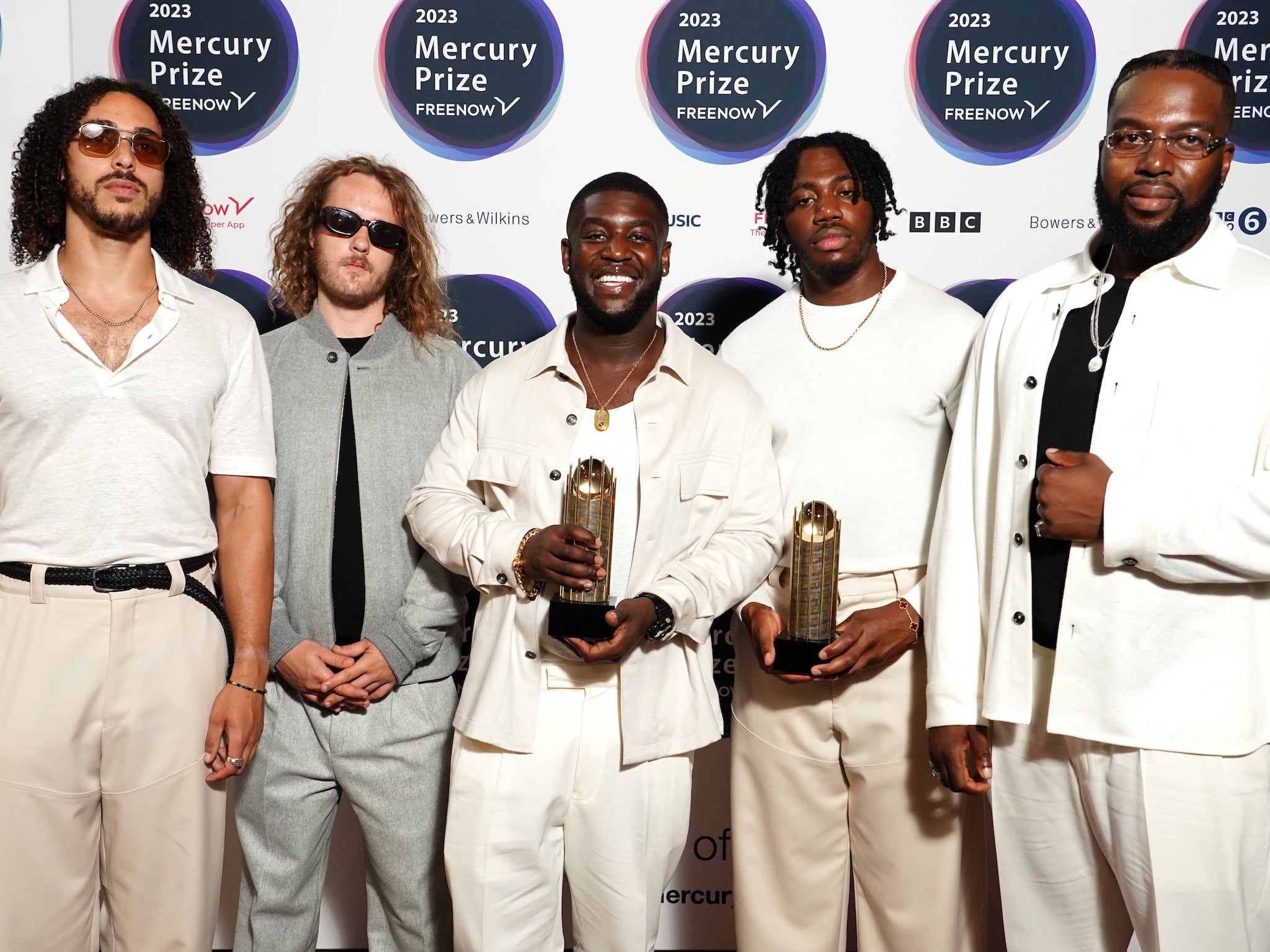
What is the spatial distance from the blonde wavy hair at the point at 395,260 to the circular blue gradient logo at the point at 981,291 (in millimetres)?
1741

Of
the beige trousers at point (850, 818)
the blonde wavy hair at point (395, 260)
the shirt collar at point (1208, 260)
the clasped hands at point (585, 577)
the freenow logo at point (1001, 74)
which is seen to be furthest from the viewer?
the freenow logo at point (1001, 74)

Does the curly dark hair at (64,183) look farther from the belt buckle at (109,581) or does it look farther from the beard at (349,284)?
the belt buckle at (109,581)

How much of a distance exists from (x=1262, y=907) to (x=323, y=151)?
11.0 ft

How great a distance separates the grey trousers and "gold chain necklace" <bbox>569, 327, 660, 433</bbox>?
896 mm

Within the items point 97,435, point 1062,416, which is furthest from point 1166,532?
point 97,435

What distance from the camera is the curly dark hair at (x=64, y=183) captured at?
262 cm

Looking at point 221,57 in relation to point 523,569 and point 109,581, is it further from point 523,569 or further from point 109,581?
point 523,569

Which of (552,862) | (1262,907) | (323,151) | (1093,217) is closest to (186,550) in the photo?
(552,862)

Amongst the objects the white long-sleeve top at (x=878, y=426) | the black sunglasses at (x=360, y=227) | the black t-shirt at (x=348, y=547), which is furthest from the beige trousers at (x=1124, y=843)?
the black sunglasses at (x=360, y=227)

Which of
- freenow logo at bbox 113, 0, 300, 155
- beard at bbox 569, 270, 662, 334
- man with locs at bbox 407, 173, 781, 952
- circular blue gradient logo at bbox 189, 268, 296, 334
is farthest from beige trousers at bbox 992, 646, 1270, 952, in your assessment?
freenow logo at bbox 113, 0, 300, 155

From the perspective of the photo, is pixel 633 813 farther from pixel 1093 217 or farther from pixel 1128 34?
pixel 1128 34

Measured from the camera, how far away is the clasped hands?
230 cm

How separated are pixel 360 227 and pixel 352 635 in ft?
3.65

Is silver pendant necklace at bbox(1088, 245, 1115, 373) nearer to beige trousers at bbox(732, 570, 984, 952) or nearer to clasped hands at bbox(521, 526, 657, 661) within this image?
beige trousers at bbox(732, 570, 984, 952)
